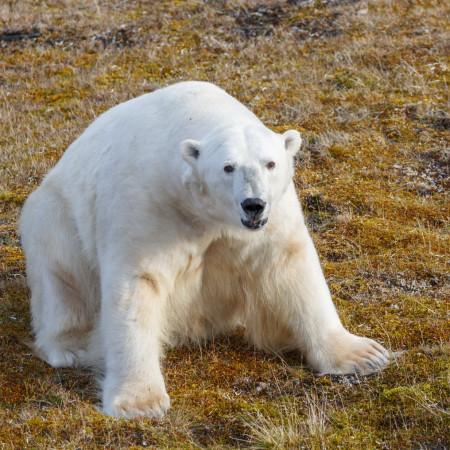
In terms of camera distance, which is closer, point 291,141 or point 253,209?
point 253,209

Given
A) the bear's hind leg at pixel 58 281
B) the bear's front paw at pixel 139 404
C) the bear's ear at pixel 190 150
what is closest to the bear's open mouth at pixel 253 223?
the bear's ear at pixel 190 150

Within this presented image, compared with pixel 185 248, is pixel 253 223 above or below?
above

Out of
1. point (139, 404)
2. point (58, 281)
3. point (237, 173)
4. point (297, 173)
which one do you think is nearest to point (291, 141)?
point (237, 173)

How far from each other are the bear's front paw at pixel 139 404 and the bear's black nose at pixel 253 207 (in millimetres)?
1320

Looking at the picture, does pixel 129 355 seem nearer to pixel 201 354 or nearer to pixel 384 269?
pixel 201 354

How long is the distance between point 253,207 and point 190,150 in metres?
0.56

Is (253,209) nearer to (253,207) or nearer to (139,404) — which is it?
(253,207)

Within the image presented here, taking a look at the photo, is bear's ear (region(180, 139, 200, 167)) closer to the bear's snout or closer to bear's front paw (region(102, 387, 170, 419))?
Answer: the bear's snout

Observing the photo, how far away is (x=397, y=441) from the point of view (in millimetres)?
3695

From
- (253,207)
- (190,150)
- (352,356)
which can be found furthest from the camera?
(352,356)

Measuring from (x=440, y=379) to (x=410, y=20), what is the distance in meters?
9.70

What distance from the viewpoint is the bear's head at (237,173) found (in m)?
3.77

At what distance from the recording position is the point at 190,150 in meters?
4.03

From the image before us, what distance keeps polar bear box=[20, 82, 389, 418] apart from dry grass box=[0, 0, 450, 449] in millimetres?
196
